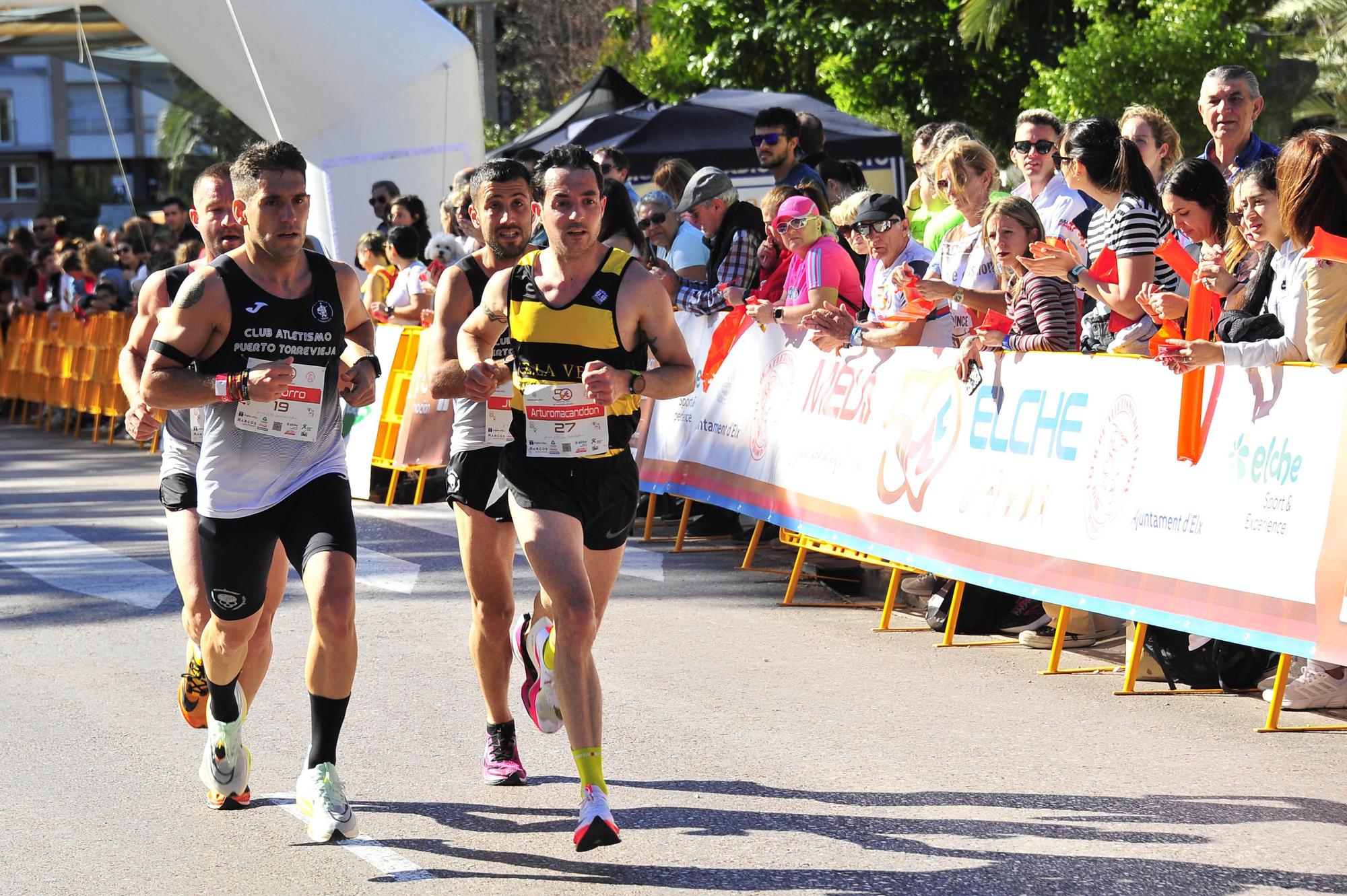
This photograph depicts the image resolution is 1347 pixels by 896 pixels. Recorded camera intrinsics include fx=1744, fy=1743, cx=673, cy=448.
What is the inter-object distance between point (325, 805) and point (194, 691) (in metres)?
1.17

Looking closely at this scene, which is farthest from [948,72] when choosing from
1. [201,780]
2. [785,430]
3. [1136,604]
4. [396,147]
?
[201,780]

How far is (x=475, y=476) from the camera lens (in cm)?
588

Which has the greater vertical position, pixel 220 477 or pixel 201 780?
pixel 220 477

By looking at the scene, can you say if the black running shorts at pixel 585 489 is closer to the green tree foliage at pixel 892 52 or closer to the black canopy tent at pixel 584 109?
the black canopy tent at pixel 584 109

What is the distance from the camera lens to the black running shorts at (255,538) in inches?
211

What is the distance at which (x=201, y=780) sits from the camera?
584 cm

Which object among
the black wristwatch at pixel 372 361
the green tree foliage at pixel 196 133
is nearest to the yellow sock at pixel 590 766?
the black wristwatch at pixel 372 361

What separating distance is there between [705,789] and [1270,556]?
7.37 feet

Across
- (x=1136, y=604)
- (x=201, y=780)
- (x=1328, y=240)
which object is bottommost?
(x=201, y=780)

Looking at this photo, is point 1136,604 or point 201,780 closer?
point 201,780

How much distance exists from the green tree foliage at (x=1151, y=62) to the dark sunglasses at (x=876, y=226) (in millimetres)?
13257

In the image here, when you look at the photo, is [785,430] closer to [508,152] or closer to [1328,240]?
[1328,240]

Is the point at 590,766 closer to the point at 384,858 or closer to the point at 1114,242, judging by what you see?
the point at 384,858

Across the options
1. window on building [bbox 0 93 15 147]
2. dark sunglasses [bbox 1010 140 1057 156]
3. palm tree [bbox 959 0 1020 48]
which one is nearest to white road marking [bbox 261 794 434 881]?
dark sunglasses [bbox 1010 140 1057 156]
